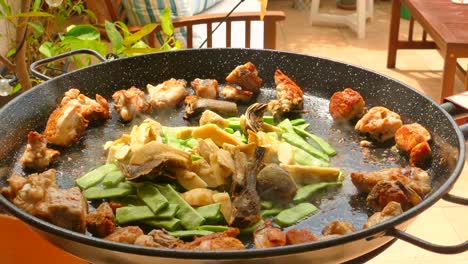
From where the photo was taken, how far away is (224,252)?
Result: 2.87ft

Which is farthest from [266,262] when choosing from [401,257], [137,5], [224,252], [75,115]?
[137,5]

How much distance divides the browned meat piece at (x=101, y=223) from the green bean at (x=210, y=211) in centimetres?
15

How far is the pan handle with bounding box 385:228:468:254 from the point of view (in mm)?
929

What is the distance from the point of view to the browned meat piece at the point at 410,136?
1.31 meters

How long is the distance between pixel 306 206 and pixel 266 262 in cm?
25

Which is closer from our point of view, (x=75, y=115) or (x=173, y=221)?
(x=173, y=221)

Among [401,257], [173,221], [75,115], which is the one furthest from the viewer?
[401,257]

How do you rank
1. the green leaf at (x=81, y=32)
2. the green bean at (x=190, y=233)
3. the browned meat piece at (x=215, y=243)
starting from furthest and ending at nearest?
the green leaf at (x=81, y=32) < the green bean at (x=190, y=233) < the browned meat piece at (x=215, y=243)

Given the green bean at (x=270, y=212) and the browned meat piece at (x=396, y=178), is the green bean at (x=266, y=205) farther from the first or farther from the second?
the browned meat piece at (x=396, y=178)

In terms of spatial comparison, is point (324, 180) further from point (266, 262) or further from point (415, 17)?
point (415, 17)

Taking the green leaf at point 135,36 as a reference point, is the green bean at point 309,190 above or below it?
→ below

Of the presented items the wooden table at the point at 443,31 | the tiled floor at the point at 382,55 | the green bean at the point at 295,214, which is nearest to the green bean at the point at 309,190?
the green bean at the point at 295,214

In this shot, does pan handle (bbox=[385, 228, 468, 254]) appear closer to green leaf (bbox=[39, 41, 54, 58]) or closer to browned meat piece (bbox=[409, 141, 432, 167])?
browned meat piece (bbox=[409, 141, 432, 167])

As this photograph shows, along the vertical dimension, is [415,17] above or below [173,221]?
below
